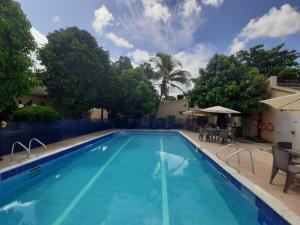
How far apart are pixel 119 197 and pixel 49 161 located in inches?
192

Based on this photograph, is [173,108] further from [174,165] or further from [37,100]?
[174,165]

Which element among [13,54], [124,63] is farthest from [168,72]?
[13,54]

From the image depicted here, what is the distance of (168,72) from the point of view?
32188 millimetres

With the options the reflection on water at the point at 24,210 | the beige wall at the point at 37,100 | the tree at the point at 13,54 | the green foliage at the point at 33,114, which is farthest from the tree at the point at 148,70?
the reflection on water at the point at 24,210

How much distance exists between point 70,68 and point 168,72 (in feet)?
50.8

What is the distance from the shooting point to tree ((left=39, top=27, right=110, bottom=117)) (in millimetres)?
19656

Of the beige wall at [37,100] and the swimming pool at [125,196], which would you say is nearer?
the swimming pool at [125,196]

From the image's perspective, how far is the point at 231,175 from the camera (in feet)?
22.2

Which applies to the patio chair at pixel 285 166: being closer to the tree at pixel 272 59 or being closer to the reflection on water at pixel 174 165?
the reflection on water at pixel 174 165

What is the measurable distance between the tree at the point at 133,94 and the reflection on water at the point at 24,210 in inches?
840

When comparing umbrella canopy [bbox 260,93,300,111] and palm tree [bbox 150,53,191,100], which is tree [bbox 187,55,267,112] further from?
palm tree [bbox 150,53,191,100]

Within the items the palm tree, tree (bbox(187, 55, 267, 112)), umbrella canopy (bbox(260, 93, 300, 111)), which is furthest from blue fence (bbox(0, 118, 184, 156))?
umbrella canopy (bbox(260, 93, 300, 111))

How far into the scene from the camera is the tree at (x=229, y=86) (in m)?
16.1

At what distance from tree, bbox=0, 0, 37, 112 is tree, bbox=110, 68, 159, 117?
59.4ft
